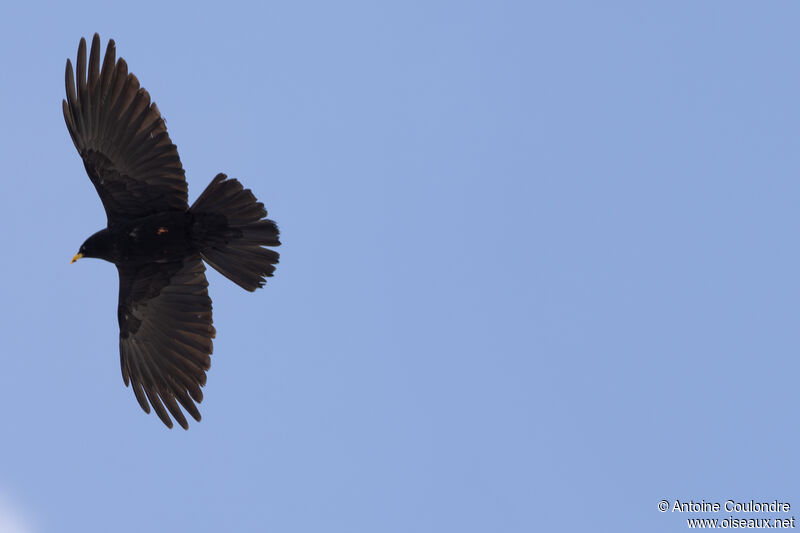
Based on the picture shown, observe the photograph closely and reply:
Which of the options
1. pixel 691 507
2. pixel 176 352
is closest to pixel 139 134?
pixel 176 352

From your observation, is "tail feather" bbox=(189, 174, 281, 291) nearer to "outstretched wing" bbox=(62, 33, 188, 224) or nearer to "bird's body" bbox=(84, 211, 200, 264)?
"bird's body" bbox=(84, 211, 200, 264)

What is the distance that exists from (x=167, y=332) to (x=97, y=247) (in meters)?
1.51

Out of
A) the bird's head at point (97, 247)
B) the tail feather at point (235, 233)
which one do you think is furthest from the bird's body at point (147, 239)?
the tail feather at point (235, 233)

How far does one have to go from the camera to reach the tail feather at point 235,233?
11836 millimetres

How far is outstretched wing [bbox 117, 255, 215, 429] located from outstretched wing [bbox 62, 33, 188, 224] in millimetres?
1027

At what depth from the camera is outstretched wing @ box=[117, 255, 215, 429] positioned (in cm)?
1263

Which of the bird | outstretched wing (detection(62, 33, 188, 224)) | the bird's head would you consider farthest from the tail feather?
the bird's head

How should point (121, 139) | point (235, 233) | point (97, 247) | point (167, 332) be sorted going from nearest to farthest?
point (121, 139)
point (235, 233)
point (97, 247)
point (167, 332)

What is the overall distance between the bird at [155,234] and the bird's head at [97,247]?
1 centimetres

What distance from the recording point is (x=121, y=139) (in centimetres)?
1175

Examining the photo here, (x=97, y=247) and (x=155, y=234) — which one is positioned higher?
(x=155, y=234)

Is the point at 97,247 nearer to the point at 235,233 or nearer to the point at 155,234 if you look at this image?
the point at 155,234

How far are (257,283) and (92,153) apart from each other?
2.69m

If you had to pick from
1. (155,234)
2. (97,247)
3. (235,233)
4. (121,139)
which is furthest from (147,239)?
(121,139)
